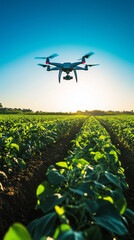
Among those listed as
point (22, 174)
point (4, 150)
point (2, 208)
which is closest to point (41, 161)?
point (22, 174)

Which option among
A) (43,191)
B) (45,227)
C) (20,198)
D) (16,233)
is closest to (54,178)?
(43,191)

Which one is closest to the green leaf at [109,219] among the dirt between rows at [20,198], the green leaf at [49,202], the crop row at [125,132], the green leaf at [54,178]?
the green leaf at [49,202]

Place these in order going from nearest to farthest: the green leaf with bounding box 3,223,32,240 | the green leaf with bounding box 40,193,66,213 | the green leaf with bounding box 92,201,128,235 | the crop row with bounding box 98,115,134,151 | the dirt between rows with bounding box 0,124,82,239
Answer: the green leaf with bounding box 3,223,32,240 → the green leaf with bounding box 92,201,128,235 → the green leaf with bounding box 40,193,66,213 → the dirt between rows with bounding box 0,124,82,239 → the crop row with bounding box 98,115,134,151

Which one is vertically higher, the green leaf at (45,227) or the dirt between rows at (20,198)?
the green leaf at (45,227)

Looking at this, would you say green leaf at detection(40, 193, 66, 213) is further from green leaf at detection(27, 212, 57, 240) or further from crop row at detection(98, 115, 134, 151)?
crop row at detection(98, 115, 134, 151)

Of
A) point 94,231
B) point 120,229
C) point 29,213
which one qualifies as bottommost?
point 29,213

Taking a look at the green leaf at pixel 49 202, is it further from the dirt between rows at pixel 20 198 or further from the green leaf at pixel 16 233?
the dirt between rows at pixel 20 198

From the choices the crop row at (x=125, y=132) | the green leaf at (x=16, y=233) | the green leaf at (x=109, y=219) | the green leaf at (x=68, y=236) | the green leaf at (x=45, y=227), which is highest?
the green leaf at (x=16, y=233)

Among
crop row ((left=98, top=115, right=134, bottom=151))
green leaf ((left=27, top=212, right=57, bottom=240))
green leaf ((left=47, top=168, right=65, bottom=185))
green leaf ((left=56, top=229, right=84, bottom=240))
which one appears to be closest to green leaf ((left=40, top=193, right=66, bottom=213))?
green leaf ((left=27, top=212, right=57, bottom=240))

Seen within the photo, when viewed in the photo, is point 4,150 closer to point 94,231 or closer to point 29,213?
point 29,213
